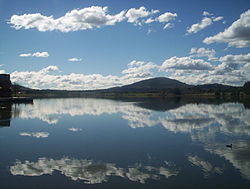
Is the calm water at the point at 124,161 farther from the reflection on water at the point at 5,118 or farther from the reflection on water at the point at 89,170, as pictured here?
the reflection on water at the point at 5,118

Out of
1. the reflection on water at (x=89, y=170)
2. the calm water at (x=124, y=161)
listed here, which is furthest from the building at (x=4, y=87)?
the reflection on water at (x=89, y=170)

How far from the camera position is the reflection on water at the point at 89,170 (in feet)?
36.0

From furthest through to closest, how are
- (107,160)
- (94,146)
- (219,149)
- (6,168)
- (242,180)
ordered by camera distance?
(94,146)
(219,149)
(107,160)
(6,168)
(242,180)

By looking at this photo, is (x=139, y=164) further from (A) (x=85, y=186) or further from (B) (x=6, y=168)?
(B) (x=6, y=168)

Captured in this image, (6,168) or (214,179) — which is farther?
(6,168)

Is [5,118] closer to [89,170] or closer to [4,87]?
[89,170]

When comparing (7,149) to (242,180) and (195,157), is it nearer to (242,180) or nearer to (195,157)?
(195,157)

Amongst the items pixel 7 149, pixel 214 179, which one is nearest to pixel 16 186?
pixel 7 149

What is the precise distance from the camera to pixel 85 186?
9938mm

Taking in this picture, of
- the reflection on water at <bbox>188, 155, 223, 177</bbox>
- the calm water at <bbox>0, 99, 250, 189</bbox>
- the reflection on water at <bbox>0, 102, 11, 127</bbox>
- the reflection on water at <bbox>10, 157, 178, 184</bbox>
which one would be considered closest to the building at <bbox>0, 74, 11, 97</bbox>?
the reflection on water at <bbox>0, 102, 11, 127</bbox>

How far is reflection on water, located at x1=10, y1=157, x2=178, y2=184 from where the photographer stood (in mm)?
10977

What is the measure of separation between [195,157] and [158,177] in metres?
4.12

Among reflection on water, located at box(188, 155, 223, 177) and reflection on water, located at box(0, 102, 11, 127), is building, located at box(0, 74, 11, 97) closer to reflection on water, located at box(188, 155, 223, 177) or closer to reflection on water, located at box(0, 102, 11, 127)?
reflection on water, located at box(0, 102, 11, 127)

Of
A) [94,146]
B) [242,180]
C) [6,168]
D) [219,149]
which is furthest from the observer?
[94,146]
